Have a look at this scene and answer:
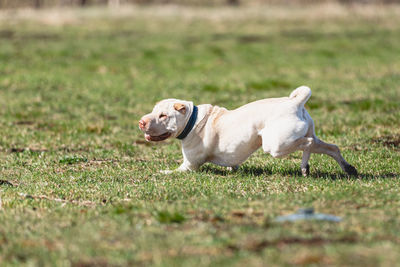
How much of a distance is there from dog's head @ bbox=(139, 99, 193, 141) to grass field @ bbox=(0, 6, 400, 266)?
0.59m

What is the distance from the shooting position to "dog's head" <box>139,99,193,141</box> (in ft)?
25.4

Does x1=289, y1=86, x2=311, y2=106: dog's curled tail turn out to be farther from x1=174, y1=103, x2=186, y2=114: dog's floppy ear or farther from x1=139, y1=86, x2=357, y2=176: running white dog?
x1=174, y1=103, x2=186, y2=114: dog's floppy ear

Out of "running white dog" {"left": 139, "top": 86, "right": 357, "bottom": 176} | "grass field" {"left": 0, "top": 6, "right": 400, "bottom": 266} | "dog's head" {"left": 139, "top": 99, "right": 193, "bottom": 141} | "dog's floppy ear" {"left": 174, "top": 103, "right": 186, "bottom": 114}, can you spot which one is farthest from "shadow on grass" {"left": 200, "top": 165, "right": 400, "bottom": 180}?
"dog's floppy ear" {"left": 174, "top": 103, "right": 186, "bottom": 114}

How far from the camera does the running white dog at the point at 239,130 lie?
7309 mm

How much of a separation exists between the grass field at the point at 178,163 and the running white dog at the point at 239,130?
0.33 metres

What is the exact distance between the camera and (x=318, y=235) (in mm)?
4801

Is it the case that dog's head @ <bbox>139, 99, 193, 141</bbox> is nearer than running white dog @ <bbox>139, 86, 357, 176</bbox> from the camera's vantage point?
No

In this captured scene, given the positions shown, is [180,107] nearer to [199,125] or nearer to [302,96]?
[199,125]

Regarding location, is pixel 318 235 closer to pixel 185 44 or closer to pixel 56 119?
pixel 56 119

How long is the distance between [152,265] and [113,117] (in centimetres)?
965

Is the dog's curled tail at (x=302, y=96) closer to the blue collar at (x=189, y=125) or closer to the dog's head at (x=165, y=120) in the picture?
the blue collar at (x=189, y=125)

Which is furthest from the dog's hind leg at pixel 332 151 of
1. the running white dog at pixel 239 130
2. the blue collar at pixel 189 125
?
the blue collar at pixel 189 125

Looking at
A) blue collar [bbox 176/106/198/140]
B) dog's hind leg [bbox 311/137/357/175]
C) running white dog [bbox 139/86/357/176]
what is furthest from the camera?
blue collar [bbox 176/106/198/140]

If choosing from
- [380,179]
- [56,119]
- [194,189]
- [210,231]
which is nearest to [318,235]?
[210,231]
